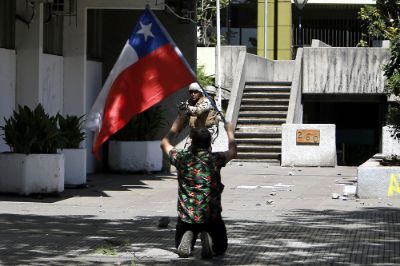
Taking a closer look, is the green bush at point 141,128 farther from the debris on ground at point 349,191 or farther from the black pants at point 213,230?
the black pants at point 213,230

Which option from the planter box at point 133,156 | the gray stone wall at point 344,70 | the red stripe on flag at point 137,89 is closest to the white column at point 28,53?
the planter box at point 133,156

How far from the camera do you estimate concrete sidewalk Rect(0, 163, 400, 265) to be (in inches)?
427

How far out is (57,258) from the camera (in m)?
10.7

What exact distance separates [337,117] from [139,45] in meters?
30.9

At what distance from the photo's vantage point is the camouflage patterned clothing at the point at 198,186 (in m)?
10.6

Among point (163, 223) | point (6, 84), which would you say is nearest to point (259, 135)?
point (6, 84)

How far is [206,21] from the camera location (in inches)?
1656

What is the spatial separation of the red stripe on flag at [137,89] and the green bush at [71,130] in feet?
19.0

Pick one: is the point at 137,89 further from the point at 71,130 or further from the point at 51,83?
the point at 51,83

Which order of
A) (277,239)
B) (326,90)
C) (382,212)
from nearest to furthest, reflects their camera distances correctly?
(277,239)
(382,212)
(326,90)

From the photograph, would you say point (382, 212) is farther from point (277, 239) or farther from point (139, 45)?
point (139, 45)

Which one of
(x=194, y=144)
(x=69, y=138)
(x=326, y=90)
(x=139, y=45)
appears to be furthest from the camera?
(x=326, y=90)

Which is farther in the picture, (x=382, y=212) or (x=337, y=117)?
(x=337, y=117)

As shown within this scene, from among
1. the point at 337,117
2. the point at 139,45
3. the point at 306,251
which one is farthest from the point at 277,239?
the point at 337,117
